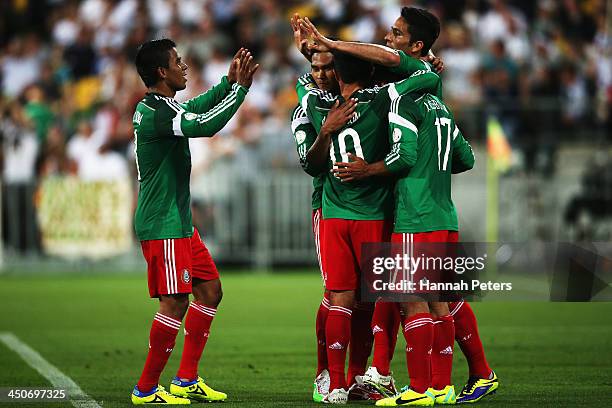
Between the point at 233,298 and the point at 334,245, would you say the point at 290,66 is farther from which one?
the point at 334,245

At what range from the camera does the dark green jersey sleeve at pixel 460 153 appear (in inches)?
303

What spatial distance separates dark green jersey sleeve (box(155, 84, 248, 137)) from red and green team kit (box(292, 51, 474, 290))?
49 centimetres

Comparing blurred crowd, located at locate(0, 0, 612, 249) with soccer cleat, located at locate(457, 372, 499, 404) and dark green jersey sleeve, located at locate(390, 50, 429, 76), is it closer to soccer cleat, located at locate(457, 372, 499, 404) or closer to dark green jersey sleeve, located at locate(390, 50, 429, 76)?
soccer cleat, located at locate(457, 372, 499, 404)

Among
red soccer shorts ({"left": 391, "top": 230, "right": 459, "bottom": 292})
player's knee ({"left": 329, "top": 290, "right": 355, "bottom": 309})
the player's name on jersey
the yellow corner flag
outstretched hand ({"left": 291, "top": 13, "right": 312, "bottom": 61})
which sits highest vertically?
outstretched hand ({"left": 291, "top": 13, "right": 312, "bottom": 61})

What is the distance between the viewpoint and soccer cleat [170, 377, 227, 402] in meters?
7.81

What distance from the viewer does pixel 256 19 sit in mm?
22703

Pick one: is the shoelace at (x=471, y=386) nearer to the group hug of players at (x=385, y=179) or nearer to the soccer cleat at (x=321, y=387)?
the group hug of players at (x=385, y=179)

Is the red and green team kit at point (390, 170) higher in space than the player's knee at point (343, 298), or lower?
higher

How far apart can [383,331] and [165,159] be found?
71.9 inches

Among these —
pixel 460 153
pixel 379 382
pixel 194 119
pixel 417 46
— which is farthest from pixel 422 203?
pixel 194 119

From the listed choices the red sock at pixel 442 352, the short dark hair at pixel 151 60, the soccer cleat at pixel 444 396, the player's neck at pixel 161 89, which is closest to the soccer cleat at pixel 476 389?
the soccer cleat at pixel 444 396

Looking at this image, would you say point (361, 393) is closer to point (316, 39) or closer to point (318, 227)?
point (318, 227)

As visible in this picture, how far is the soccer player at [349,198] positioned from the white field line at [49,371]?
1.58 m

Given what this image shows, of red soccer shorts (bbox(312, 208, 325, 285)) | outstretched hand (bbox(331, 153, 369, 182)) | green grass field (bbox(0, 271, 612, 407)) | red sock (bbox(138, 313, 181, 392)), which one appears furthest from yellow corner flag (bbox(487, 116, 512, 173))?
red sock (bbox(138, 313, 181, 392))
